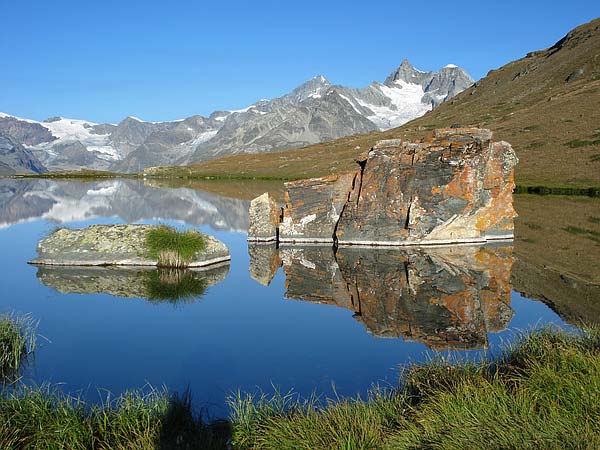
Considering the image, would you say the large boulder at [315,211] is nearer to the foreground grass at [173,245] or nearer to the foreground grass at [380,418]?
the foreground grass at [173,245]

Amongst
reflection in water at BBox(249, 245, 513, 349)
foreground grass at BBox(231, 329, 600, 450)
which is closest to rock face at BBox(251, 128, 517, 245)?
reflection in water at BBox(249, 245, 513, 349)

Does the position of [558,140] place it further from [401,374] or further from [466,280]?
[401,374]

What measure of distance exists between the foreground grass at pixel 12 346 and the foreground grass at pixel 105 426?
10.3 feet

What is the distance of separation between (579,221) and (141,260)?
2824 cm

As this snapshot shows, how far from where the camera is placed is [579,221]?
123 feet

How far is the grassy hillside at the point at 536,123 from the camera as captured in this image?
80500 mm

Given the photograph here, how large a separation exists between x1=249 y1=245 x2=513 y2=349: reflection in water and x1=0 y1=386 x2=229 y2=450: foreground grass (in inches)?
256

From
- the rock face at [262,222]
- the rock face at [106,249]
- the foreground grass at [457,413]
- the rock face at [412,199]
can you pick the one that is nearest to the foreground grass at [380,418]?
the foreground grass at [457,413]

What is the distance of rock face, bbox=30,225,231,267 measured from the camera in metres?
24.7

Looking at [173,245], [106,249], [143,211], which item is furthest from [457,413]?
[143,211]

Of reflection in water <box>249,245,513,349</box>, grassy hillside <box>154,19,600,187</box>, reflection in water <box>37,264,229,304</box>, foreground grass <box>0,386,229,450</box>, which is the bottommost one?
reflection in water <box>249,245,513,349</box>

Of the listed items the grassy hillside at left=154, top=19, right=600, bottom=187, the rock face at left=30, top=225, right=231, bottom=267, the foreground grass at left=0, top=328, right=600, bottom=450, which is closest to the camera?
the foreground grass at left=0, top=328, right=600, bottom=450

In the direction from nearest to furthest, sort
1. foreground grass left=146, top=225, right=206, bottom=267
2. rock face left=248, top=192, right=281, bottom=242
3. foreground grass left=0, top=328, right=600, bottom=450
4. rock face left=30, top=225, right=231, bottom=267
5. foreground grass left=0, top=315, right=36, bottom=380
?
foreground grass left=0, top=328, right=600, bottom=450
foreground grass left=0, top=315, right=36, bottom=380
foreground grass left=146, top=225, right=206, bottom=267
rock face left=30, top=225, right=231, bottom=267
rock face left=248, top=192, right=281, bottom=242

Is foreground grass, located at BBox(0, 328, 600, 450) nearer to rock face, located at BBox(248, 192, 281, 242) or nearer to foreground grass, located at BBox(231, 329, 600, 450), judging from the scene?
foreground grass, located at BBox(231, 329, 600, 450)
